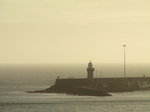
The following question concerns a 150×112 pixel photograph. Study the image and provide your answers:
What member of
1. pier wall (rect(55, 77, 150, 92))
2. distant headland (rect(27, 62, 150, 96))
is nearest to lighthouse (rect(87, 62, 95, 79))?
distant headland (rect(27, 62, 150, 96))

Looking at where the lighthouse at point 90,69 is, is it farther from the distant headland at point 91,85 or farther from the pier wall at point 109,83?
the pier wall at point 109,83

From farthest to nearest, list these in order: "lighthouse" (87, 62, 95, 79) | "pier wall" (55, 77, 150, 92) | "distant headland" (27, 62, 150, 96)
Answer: "pier wall" (55, 77, 150, 92) → "lighthouse" (87, 62, 95, 79) → "distant headland" (27, 62, 150, 96)

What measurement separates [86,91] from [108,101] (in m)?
13.8

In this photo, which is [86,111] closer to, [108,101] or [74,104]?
[74,104]

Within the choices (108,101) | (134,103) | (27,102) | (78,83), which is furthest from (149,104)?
(78,83)

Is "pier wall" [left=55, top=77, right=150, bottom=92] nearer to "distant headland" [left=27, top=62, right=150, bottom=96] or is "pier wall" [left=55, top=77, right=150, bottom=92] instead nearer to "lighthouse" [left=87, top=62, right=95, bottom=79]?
"distant headland" [left=27, top=62, right=150, bottom=96]

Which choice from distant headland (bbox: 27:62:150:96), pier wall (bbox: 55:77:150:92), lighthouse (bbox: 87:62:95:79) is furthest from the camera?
pier wall (bbox: 55:77:150:92)

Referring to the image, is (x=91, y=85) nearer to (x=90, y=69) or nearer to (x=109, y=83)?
(x=90, y=69)

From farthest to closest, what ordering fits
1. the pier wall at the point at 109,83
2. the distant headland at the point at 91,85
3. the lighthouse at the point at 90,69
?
the pier wall at the point at 109,83 < the lighthouse at the point at 90,69 < the distant headland at the point at 91,85

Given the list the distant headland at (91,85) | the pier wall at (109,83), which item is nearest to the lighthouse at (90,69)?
the distant headland at (91,85)

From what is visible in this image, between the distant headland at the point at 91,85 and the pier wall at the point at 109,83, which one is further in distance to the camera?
the pier wall at the point at 109,83

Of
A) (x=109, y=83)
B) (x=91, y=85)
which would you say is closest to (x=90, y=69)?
(x=91, y=85)

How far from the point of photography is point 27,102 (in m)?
84.9

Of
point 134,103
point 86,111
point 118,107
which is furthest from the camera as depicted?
point 134,103
